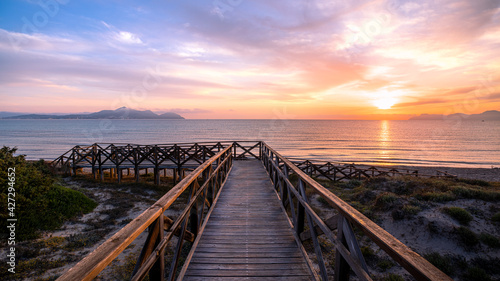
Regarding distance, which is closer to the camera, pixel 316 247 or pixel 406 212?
pixel 316 247

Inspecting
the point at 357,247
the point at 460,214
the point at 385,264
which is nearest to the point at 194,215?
the point at 357,247

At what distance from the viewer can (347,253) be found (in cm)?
213

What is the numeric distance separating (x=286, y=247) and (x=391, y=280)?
395 centimetres

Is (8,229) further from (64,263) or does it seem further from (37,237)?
(64,263)

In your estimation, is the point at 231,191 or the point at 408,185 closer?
the point at 231,191

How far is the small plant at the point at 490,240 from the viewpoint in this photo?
6.52 m

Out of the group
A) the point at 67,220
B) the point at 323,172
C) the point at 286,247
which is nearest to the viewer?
the point at 286,247

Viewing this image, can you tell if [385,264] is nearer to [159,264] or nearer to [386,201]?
[386,201]

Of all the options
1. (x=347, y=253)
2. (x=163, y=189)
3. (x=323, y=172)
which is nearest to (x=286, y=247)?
(x=347, y=253)

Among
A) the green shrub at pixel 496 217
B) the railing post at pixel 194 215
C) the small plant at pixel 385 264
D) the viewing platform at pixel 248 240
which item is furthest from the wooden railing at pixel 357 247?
the green shrub at pixel 496 217

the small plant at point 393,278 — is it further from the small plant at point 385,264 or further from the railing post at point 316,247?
the railing post at point 316,247

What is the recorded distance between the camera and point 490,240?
6625mm

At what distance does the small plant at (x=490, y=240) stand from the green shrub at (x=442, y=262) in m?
1.40

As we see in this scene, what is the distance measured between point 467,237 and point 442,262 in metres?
1.42
